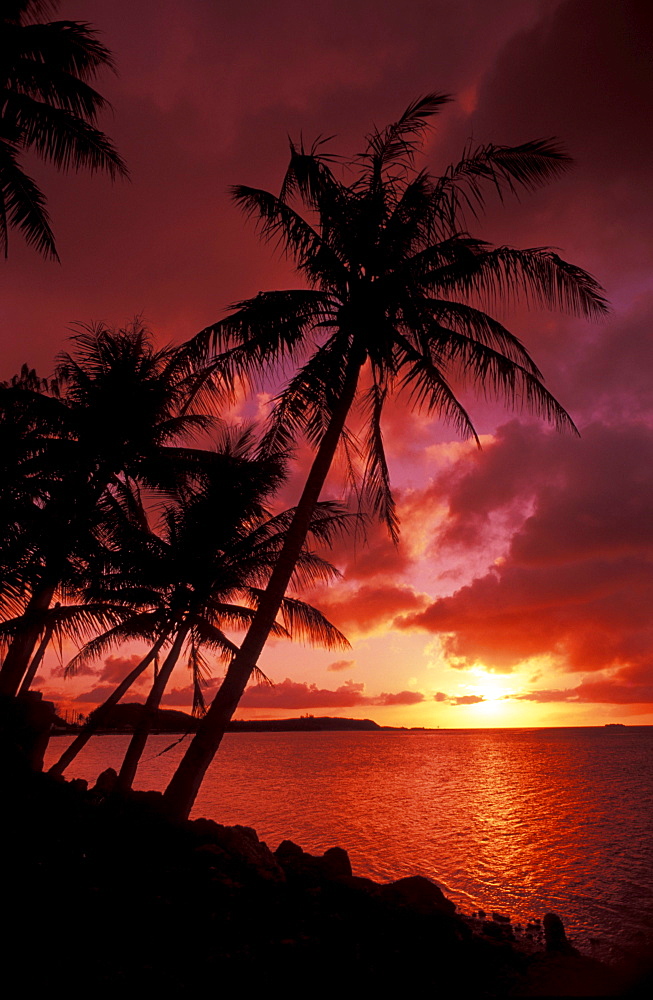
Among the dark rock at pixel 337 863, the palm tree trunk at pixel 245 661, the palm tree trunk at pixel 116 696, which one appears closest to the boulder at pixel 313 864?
the dark rock at pixel 337 863

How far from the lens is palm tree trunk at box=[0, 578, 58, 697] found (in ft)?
39.6

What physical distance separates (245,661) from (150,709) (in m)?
6.47

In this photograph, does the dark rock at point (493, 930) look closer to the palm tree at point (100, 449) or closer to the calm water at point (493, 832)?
the calm water at point (493, 832)

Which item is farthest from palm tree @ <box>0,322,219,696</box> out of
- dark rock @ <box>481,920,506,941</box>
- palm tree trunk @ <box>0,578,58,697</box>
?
dark rock @ <box>481,920,506,941</box>

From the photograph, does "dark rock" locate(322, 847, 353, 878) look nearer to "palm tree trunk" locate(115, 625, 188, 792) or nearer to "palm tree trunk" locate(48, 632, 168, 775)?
"palm tree trunk" locate(115, 625, 188, 792)

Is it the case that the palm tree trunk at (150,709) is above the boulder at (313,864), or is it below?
above

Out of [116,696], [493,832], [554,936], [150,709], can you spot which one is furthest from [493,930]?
[493,832]

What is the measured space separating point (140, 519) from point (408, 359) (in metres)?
9.79

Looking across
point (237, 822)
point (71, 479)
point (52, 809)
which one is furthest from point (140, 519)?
point (237, 822)

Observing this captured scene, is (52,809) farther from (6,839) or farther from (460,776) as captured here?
(460,776)

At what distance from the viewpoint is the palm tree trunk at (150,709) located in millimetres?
13508

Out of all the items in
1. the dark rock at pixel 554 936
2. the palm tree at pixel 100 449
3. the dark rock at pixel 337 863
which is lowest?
the dark rock at pixel 554 936

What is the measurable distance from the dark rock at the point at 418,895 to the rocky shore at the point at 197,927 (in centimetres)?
148

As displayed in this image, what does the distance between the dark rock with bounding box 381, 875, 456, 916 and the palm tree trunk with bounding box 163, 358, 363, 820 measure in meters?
3.58
